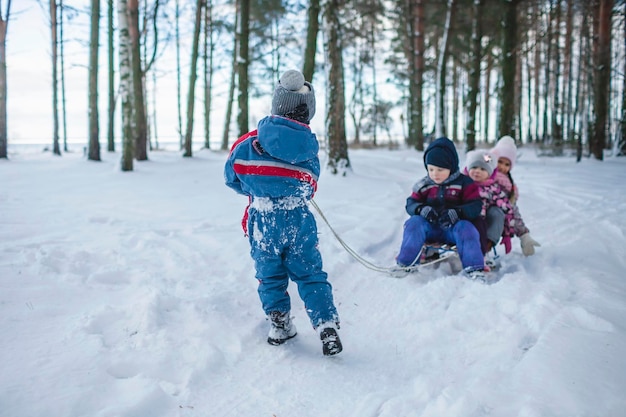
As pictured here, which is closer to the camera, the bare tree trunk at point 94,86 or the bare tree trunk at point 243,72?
the bare tree trunk at point 243,72

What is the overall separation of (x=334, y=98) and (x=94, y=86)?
889 cm

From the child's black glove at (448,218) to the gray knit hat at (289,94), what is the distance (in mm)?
1823

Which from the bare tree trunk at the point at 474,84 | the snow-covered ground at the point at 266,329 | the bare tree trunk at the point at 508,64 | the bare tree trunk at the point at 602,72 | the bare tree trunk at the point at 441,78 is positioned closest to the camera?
the snow-covered ground at the point at 266,329

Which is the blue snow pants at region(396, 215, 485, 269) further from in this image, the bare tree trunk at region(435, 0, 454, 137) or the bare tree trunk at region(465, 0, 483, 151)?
the bare tree trunk at region(435, 0, 454, 137)

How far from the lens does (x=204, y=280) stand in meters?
3.42

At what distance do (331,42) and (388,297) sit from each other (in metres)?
6.82

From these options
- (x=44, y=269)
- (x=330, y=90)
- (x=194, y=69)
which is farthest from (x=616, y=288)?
(x=194, y=69)

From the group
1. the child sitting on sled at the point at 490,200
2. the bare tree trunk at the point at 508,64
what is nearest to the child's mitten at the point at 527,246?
the child sitting on sled at the point at 490,200

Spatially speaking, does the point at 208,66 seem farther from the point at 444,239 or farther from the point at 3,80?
the point at 444,239

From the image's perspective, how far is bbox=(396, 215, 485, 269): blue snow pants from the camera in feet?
11.4

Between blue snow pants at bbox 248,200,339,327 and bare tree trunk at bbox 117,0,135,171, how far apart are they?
815 centimetres

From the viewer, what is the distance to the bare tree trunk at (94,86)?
41.5 feet

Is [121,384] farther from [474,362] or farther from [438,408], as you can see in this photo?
[474,362]

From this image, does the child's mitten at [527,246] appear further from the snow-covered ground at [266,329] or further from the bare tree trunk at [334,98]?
the bare tree trunk at [334,98]
